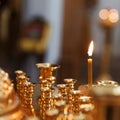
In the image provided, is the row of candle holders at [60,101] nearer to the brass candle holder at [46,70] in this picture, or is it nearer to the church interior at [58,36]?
the brass candle holder at [46,70]

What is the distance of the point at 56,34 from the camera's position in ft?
17.8

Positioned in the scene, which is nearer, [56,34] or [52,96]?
[52,96]

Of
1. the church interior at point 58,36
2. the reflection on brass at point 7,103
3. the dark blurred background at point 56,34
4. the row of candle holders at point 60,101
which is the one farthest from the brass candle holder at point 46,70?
the dark blurred background at point 56,34

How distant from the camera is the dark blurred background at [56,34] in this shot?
4918mm

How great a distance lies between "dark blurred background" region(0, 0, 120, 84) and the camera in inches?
194

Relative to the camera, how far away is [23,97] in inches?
37.8

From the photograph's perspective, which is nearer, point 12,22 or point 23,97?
point 23,97

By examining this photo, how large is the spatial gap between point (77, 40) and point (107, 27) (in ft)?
6.48

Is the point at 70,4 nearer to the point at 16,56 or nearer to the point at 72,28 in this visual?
the point at 72,28

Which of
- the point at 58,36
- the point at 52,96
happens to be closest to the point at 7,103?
the point at 52,96

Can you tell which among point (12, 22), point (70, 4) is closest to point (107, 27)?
point (70, 4)

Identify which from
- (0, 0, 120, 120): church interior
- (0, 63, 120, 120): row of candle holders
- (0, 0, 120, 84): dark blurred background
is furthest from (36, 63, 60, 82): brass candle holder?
(0, 0, 120, 84): dark blurred background

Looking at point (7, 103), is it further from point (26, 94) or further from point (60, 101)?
point (26, 94)

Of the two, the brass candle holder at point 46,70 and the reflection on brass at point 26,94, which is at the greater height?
the brass candle holder at point 46,70
